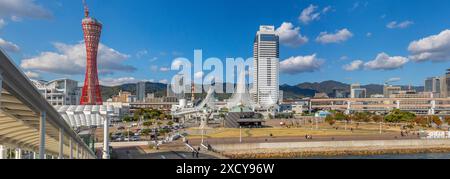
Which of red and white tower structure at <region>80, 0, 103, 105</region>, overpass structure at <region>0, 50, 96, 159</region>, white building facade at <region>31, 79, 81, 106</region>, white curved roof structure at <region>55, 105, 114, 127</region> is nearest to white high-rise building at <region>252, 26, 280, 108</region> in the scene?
white building facade at <region>31, 79, 81, 106</region>

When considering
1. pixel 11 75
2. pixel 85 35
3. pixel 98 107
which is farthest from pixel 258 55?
pixel 11 75

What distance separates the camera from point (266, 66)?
13525cm

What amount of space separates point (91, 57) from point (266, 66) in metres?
91.9

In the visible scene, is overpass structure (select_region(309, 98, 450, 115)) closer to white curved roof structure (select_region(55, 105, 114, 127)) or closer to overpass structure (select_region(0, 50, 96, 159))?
white curved roof structure (select_region(55, 105, 114, 127))

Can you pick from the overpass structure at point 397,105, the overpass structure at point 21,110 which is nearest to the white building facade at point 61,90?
the overpass structure at point 21,110

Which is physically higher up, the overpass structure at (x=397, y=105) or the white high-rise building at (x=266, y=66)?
the white high-rise building at (x=266, y=66)

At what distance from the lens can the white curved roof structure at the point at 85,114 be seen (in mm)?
12625

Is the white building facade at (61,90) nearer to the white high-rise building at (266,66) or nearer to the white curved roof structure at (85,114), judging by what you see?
the white curved roof structure at (85,114)

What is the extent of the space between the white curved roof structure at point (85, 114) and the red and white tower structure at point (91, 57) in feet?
126

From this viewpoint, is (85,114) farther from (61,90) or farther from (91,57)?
(61,90)

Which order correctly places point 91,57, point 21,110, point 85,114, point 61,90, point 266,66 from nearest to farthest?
1. point 21,110
2. point 85,114
3. point 91,57
4. point 61,90
5. point 266,66

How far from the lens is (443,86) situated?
5896 inches

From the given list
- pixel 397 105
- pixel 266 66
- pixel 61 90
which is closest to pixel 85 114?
pixel 61 90
